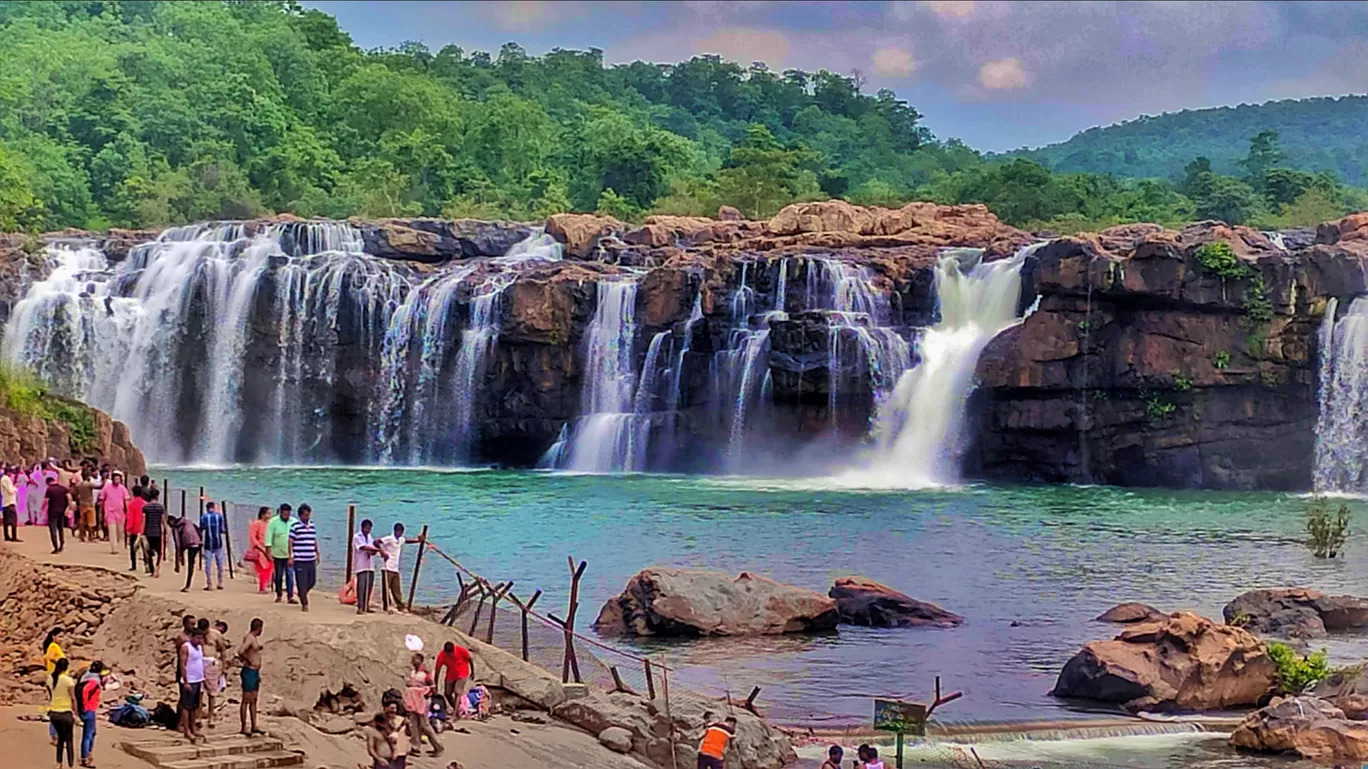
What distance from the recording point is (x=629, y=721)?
17.2m

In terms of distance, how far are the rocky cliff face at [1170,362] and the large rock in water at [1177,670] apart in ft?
75.9

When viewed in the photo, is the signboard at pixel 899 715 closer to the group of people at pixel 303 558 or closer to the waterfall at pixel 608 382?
the group of people at pixel 303 558

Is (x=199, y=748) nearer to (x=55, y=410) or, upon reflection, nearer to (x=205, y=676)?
(x=205, y=676)

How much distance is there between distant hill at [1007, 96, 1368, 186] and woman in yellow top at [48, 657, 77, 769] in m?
126

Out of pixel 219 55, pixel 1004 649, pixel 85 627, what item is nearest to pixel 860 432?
pixel 1004 649

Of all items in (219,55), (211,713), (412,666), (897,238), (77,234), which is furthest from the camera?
(219,55)

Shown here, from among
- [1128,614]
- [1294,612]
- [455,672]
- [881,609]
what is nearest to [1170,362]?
[1128,614]

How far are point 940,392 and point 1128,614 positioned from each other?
20321 mm

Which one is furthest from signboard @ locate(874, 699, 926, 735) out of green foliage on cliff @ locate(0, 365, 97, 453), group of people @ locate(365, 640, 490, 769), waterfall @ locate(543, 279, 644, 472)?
waterfall @ locate(543, 279, 644, 472)

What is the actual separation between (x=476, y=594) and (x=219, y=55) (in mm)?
82215

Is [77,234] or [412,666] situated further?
[77,234]

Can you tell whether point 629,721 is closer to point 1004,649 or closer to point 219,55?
point 1004,649

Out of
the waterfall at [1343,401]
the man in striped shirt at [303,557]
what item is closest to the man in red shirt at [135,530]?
the man in striped shirt at [303,557]

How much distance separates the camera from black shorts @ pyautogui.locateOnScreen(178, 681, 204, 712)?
49.0 feet
